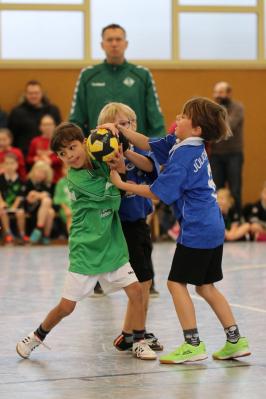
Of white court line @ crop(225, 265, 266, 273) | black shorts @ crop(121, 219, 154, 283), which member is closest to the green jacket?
white court line @ crop(225, 265, 266, 273)

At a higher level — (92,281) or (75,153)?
(75,153)

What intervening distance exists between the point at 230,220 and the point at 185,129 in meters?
9.41

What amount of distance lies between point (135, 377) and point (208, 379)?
375 millimetres

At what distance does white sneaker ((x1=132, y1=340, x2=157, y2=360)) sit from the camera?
5.56 m

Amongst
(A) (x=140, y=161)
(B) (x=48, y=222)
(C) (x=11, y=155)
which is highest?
(A) (x=140, y=161)

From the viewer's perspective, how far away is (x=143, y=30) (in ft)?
54.0

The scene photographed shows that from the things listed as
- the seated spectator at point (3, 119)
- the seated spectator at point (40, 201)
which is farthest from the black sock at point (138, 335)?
the seated spectator at point (3, 119)

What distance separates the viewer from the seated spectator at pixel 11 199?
14039 mm

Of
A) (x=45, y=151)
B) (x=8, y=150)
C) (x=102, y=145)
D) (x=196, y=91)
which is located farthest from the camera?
(x=196, y=91)

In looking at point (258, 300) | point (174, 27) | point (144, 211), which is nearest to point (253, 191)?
point (174, 27)

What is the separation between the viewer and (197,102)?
5.50 metres

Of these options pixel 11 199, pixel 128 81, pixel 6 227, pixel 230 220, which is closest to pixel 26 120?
pixel 11 199

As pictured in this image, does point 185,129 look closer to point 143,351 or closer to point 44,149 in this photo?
point 143,351

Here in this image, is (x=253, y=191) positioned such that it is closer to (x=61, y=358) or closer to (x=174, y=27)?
(x=174, y=27)
